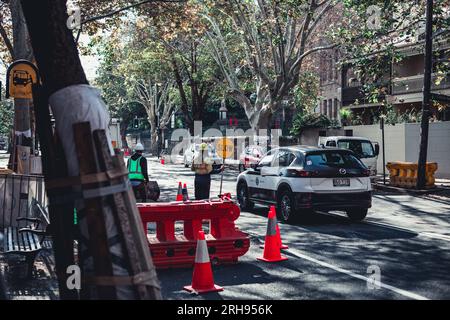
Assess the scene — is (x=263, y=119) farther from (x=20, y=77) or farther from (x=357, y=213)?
(x=20, y=77)

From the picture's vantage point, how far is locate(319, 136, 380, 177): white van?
26.4 meters

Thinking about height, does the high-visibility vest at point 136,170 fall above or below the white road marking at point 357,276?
above

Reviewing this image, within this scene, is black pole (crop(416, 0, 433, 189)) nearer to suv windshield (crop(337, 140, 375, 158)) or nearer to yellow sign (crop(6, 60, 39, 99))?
suv windshield (crop(337, 140, 375, 158))

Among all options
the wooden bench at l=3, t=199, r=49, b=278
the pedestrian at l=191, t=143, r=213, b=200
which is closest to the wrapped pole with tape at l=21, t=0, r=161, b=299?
the wooden bench at l=3, t=199, r=49, b=278

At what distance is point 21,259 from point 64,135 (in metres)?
5.95

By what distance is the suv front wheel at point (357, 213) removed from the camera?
13844mm

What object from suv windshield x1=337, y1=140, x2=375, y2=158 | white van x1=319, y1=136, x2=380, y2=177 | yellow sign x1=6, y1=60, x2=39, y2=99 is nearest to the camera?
yellow sign x1=6, y1=60, x2=39, y2=99

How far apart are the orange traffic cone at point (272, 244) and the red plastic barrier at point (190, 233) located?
39 cm

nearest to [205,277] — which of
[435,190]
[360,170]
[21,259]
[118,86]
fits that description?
[21,259]

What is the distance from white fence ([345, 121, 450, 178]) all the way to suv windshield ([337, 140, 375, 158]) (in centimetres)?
284

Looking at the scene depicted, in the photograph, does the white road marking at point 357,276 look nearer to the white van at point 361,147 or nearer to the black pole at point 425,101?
the black pole at point 425,101

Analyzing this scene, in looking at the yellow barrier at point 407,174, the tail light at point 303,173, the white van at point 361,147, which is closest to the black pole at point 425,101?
the yellow barrier at point 407,174

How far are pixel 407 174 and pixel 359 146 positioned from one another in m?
4.65

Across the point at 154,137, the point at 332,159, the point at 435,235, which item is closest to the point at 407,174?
the point at 332,159
